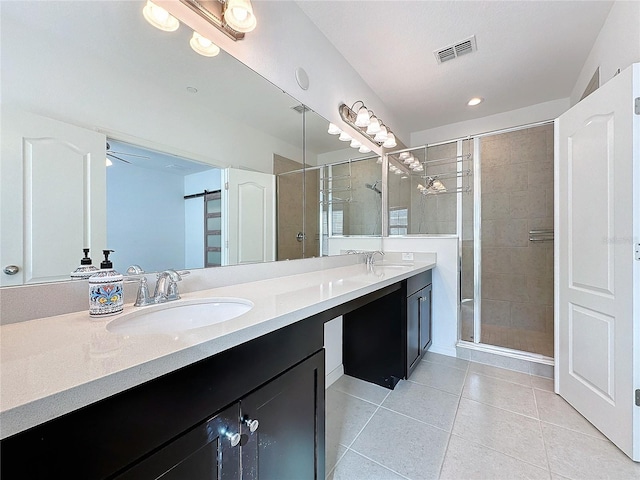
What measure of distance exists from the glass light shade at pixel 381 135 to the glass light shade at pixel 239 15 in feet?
4.54

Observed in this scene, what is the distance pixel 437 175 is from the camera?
114 inches

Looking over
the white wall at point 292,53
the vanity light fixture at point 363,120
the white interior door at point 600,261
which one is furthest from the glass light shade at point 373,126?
the white interior door at point 600,261

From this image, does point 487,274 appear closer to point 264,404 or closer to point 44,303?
point 264,404

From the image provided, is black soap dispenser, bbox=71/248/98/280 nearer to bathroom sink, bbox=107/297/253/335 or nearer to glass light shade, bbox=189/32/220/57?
bathroom sink, bbox=107/297/253/335

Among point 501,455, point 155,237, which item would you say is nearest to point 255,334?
point 155,237

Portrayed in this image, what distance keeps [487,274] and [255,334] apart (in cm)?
285

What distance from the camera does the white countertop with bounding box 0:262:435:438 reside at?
14.8 inches


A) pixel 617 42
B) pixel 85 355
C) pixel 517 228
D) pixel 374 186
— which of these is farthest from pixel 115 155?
pixel 517 228

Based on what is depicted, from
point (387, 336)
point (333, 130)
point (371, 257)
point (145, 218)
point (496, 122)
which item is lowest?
point (387, 336)

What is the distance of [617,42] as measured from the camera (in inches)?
61.3

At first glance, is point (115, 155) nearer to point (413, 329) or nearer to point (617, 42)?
point (413, 329)

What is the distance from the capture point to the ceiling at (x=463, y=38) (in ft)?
5.32

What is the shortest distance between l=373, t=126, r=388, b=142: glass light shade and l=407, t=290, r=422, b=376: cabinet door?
4.45 feet

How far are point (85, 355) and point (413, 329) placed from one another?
1890 mm
